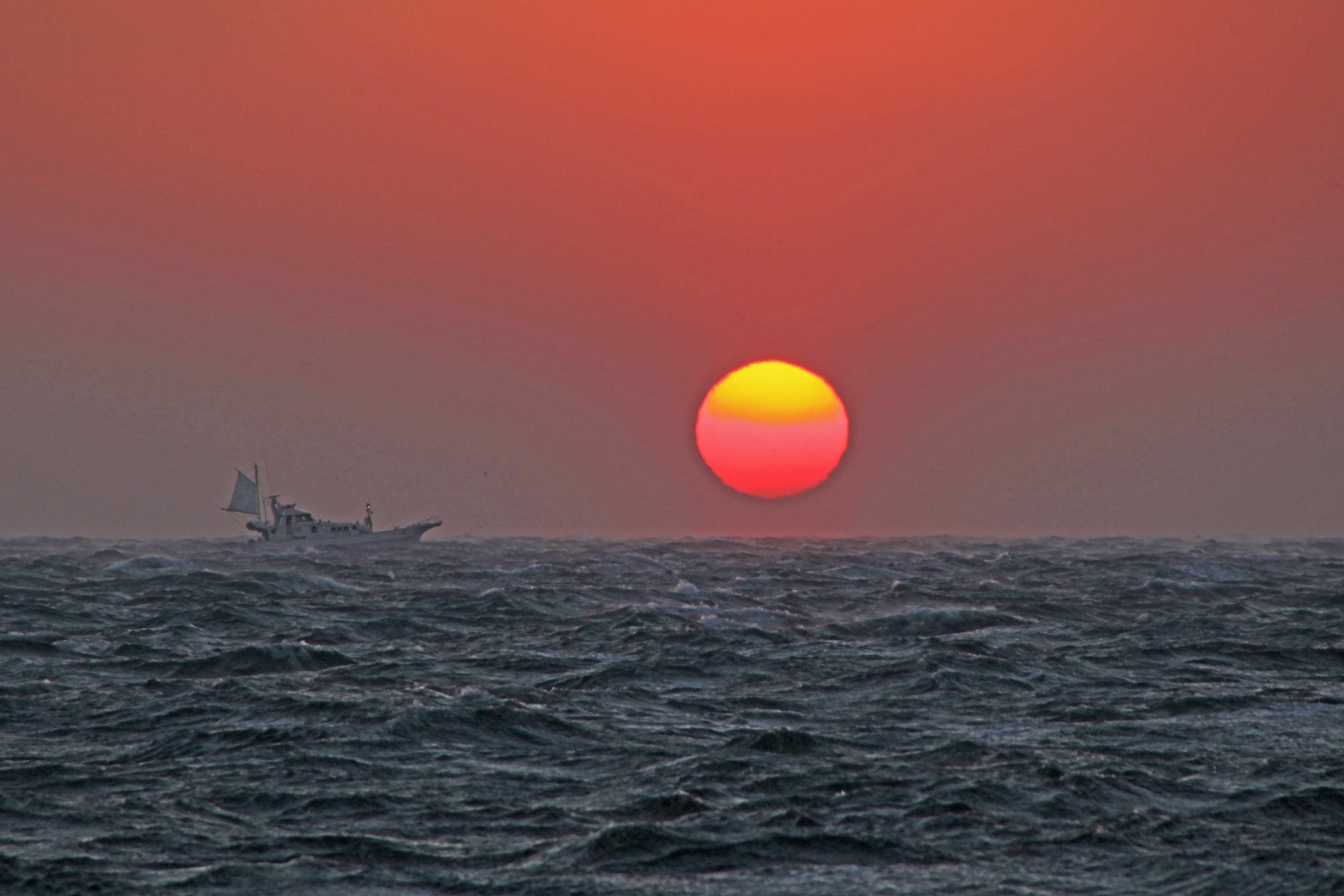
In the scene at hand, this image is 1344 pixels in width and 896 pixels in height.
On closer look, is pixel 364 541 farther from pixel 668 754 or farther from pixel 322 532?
pixel 668 754

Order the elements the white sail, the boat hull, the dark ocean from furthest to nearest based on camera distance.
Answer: the white sail
the boat hull
the dark ocean

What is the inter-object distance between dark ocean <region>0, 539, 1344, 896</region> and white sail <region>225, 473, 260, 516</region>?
155m

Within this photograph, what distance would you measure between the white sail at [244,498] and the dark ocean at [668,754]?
6114 inches

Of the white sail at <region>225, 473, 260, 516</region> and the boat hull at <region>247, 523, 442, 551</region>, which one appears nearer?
the boat hull at <region>247, 523, 442, 551</region>

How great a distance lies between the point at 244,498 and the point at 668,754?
188232 mm

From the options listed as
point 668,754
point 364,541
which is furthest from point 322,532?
point 668,754

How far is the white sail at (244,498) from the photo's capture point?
636ft

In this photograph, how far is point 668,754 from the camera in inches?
800

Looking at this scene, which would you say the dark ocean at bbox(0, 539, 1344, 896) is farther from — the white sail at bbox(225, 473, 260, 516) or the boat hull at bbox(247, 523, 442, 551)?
the white sail at bbox(225, 473, 260, 516)

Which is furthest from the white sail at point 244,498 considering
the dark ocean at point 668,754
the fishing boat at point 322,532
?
the dark ocean at point 668,754

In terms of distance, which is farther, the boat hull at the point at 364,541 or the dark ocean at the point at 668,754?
the boat hull at the point at 364,541

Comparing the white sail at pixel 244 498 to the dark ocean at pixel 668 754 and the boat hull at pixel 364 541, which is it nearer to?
the boat hull at pixel 364 541

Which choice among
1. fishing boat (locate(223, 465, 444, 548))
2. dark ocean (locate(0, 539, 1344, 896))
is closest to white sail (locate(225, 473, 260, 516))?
fishing boat (locate(223, 465, 444, 548))

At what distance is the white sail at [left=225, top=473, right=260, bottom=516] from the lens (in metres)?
194
